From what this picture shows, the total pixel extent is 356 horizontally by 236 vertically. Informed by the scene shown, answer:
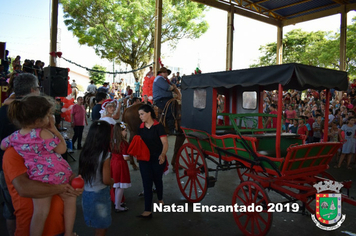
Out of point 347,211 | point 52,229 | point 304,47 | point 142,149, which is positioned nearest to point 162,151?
point 142,149

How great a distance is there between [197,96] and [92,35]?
22.1m

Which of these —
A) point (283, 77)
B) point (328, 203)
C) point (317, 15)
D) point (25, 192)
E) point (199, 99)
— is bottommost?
point (328, 203)

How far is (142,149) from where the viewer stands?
13.1ft

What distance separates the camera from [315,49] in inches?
1110

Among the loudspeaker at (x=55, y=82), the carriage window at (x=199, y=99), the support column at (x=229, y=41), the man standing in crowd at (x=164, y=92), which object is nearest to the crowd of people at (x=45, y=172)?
the carriage window at (x=199, y=99)

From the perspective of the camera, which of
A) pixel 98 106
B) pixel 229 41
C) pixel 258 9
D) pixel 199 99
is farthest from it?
pixel 258 9

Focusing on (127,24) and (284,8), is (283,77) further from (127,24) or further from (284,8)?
(127,24)

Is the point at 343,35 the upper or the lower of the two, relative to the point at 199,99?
upper

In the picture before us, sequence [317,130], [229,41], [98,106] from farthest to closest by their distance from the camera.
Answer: [229,41] → [317,130] → [98,106]

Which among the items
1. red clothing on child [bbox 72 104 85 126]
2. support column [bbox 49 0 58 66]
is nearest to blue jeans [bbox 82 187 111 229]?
red clothing on child [bbox 72 104 85 126]

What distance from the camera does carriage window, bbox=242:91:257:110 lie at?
586cm

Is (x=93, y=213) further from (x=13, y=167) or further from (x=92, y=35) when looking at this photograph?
(x=92, y=35)

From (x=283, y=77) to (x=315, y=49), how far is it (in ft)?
94.7

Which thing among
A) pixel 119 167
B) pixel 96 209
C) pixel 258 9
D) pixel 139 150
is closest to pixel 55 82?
pixel 119 167
